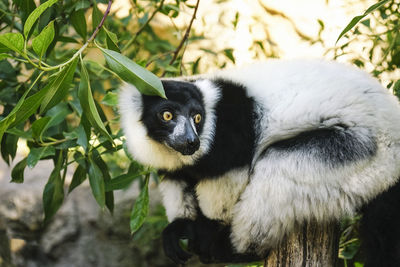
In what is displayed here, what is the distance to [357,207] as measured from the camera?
2668mm

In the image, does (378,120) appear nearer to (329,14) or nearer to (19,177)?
(19,177)

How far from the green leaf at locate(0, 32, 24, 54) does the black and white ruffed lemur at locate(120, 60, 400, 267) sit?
37.0 inches

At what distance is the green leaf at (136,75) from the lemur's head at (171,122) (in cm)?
66

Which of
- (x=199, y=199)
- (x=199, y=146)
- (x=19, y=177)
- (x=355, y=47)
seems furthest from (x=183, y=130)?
(x=355, y=47)

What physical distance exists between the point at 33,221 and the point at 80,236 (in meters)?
0.56

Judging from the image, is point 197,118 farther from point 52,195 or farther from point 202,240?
point 52,195

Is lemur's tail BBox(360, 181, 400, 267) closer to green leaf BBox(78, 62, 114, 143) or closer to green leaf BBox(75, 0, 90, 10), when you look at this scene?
green leaf BBox(78, 62, 114, 143)

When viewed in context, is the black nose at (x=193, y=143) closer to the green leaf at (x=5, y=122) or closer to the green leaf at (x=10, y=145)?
the green leaf at (x=5, y=122)

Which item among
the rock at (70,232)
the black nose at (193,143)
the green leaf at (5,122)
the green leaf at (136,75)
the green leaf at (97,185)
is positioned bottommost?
the rock at (70,232)

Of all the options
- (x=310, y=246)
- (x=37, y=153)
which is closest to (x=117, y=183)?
(x=37, y=153)

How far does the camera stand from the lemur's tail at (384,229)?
8.64ft

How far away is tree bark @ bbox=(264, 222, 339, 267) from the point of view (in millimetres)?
2740

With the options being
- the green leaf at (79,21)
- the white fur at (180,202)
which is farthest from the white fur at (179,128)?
the green leaf at (79,21)

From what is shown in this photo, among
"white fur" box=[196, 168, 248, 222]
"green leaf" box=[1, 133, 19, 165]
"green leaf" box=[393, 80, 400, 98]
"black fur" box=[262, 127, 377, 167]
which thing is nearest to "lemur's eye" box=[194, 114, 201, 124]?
"white fur" box=[196, 168, 248, 222]
